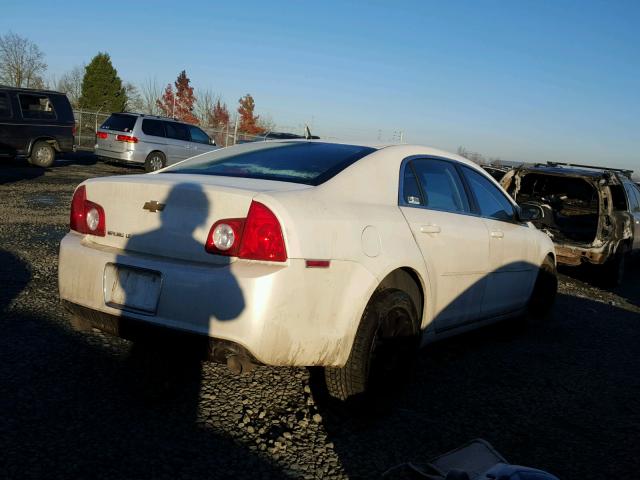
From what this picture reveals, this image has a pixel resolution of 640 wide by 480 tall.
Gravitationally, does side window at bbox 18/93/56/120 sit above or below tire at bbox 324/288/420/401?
above

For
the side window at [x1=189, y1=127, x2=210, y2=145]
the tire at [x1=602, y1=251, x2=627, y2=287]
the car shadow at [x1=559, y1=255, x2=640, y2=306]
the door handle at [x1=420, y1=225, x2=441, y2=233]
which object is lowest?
the car shadow at [x1=559, y1=255, x2=640, y2=306]

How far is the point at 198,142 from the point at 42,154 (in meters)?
5.18

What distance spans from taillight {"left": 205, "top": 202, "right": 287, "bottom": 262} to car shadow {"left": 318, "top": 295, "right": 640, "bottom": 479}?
1053mm

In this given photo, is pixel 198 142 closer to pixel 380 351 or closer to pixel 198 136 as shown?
pixel 198 136

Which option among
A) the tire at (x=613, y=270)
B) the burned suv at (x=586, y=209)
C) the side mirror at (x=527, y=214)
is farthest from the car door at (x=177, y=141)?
the side mirror at (x=527, y=214)

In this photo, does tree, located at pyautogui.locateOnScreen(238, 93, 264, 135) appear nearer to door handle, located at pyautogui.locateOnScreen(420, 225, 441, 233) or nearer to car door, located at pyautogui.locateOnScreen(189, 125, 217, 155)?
car door, located at pyautogui.locateOnScreen(189, 125, 217, 155)

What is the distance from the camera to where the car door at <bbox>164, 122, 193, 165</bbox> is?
19.3 metres

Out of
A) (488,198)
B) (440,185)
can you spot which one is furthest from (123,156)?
(440,185)

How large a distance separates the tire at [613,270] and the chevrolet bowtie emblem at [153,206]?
7.50m

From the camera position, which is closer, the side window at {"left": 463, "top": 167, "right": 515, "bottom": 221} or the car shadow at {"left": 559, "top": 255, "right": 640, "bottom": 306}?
the side window at {"left": 463, "top": 167, "right": 515, "bottom": 221}

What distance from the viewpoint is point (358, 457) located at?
2975 millimetres

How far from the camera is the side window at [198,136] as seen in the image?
2042 cm

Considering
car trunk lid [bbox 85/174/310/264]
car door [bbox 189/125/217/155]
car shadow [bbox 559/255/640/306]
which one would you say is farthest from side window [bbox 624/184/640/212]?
car door [bbox 189/125/217/155]

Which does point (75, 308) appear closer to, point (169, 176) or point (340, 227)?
point (169, 176)
